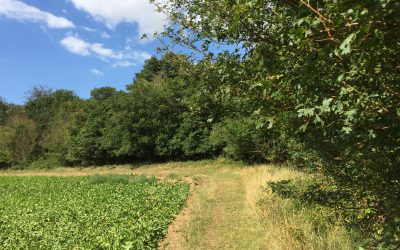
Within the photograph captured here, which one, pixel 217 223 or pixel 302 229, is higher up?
pixel 302 229

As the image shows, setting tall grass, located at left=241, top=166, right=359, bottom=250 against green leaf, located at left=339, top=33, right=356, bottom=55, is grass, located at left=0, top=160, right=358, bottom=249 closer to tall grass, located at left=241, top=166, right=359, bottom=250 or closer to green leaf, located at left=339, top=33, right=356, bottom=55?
tall grass, located at left=241, top=166, right=359, bottom=250

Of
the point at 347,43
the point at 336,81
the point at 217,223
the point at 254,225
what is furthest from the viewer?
the point at 217,223

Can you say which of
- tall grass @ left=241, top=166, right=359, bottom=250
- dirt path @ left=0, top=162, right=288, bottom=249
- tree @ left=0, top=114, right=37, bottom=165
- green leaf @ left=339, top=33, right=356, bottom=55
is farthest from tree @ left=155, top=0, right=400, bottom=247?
tree @ left=0, top=114, right=37, bottom=165

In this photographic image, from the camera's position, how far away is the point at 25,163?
4319 cm

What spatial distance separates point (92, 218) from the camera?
1160 cm

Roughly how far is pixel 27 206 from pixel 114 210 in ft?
15.3

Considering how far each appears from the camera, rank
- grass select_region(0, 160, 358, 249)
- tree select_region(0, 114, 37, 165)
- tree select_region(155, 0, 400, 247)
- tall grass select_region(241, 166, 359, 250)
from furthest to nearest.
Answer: tree select_region(0, 114, 37, 165)
grass select_region(0, 160, 358, 249)
tall grass select_region(241, 166, 359, 250)
tree select_region(155, 0, 400, 247)

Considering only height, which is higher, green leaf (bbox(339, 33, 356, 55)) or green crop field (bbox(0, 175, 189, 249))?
green leaf (bbox(339, 33, 356, 55))

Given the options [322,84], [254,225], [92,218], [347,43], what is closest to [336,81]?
[322,84]

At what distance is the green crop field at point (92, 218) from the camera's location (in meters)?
8.73

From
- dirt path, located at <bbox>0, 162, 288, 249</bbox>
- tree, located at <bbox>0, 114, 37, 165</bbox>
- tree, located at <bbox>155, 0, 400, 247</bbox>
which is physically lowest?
dirt path, located at <bbox>0, 162, 288, 249</bbox>

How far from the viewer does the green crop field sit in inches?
344

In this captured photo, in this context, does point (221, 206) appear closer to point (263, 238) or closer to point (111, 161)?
point (263, 238)

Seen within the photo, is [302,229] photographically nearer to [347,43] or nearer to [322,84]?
[322,84]
